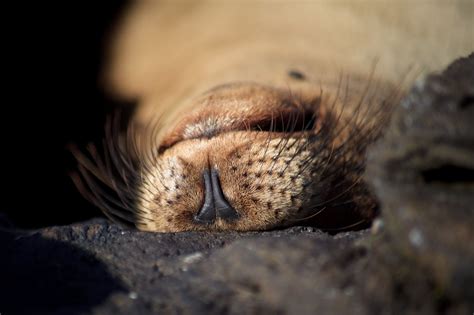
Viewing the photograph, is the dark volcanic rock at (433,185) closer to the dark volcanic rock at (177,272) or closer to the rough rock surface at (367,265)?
the rough rock surface at (367,265)

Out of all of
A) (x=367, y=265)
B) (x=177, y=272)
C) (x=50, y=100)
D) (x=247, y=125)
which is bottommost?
(x=50, y=100)

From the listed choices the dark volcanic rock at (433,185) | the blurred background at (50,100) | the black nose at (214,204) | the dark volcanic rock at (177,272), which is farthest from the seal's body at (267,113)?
the dark volcanic rock at (433,185)

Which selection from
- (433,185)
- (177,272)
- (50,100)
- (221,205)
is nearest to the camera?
(433,185)

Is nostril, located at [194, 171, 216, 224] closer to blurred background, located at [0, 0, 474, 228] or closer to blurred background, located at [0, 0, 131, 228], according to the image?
blurred background, located at [0, 0, 474, 228]

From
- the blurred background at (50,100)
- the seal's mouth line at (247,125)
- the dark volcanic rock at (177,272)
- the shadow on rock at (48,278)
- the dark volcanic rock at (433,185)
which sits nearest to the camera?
the dark volcanic rock at (433,185)

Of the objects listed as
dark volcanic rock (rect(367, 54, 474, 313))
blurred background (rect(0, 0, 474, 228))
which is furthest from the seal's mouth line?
blurred background (rect(0, 0, 474, 228))

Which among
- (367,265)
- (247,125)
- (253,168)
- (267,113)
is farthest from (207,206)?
(367,265)

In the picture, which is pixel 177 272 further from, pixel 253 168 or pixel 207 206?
pixel 253 168

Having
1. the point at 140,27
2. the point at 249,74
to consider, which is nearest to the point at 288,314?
the point at 249,74
